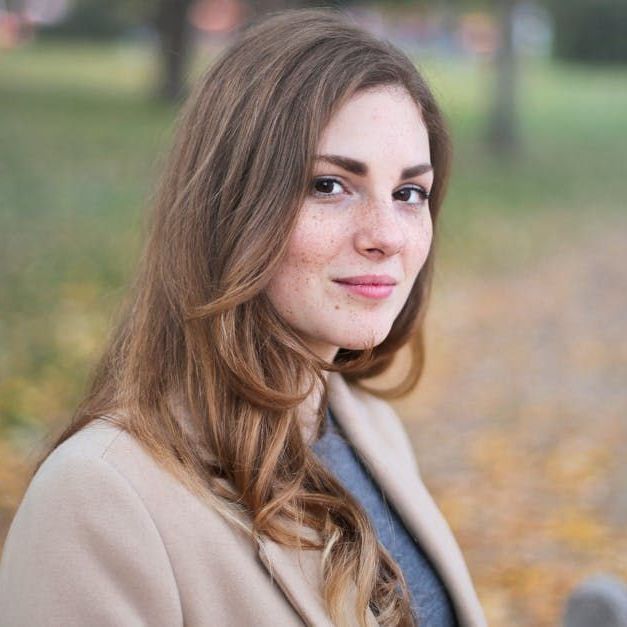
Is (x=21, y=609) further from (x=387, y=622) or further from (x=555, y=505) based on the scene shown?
(x=555, y=505)

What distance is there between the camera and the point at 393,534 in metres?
2.24

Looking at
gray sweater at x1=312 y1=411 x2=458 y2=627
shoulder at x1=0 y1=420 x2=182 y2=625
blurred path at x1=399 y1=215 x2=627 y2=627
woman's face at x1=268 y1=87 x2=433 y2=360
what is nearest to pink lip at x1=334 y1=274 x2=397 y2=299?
woman's face at x1=268 y1=87 x2=433 y2=360

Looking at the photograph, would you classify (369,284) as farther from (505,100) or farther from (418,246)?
(505,100)

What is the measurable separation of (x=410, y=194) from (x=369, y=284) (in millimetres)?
206

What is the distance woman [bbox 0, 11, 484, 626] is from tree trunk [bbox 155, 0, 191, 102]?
19.3 m

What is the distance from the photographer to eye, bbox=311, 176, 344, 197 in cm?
197

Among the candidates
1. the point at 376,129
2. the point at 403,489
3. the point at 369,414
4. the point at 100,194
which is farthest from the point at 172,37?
the point at 376,129

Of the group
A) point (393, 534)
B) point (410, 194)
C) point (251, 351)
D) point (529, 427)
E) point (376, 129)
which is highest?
point (376, 129)

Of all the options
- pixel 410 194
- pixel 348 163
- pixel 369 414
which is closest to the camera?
pixel 348 163

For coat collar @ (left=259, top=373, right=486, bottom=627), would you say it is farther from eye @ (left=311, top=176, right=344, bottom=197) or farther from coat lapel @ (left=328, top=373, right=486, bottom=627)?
eye @ (left=311, top=176, right=344, bottom=197)

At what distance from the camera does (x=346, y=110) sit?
6.44 ft

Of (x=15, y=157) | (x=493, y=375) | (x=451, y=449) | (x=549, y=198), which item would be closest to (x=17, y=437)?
(x=451, y=449)

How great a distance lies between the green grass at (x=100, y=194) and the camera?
679 centimetres

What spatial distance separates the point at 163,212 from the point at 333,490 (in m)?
0.60
